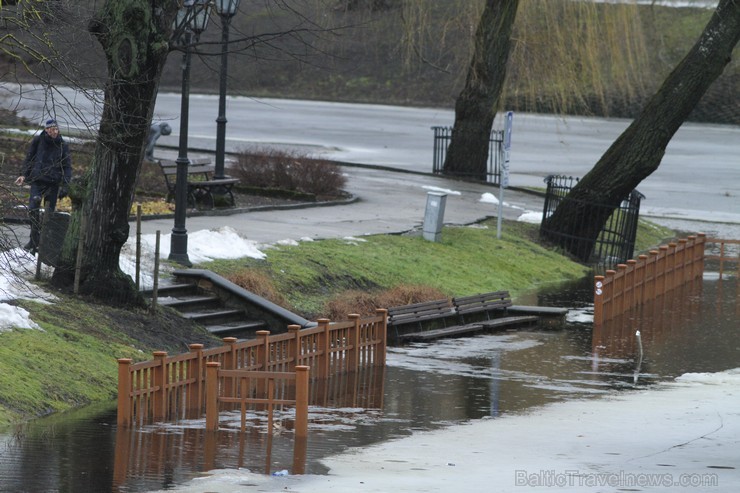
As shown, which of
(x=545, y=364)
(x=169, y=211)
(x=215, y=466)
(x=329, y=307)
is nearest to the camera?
(x=215, y=466)

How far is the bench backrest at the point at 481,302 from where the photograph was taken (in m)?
21.8

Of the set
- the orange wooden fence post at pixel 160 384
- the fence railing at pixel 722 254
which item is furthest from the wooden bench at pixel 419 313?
the fence railing at pixel 722 254

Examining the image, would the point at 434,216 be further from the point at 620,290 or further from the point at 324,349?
the point at 324,349

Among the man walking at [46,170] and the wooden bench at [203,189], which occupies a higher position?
the man walking at [46,170]

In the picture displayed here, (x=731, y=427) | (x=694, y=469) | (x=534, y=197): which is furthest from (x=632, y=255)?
(x=694, y=469)

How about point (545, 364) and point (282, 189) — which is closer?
point (545, 364)

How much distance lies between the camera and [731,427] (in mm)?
14609

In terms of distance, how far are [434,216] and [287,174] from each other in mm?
5918

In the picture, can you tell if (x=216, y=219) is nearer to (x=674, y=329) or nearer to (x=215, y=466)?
(x=674, y=329)

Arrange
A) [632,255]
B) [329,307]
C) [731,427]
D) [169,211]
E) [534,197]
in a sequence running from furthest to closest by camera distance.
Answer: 1. [534,197]
2. [632,255]
3. [169,211]
4. [329,307]
5. [731,427]

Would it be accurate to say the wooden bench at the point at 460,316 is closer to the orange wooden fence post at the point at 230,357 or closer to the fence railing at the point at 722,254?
the orange wooden fence post at the point at 230,357

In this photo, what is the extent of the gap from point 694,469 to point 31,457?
19.3 ft

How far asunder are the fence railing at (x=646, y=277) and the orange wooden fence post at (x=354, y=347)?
19.4ft

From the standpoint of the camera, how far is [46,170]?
19281mm
